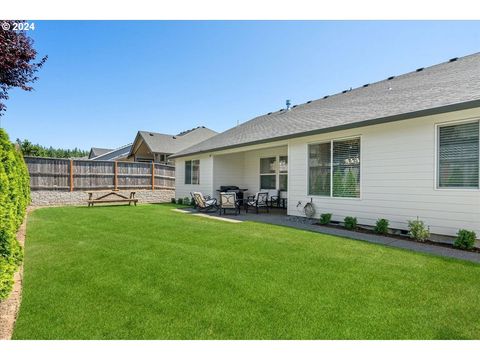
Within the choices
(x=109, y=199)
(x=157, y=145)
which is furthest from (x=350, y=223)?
(x=157, y=145)

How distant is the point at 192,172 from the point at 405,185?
37.5ft

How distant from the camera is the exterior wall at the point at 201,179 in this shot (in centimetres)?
1434

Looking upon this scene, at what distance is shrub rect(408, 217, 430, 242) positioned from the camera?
6164mm

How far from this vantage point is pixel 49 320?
2.78 m

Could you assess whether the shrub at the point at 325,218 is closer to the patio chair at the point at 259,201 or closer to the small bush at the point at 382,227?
the small bush at the point at 382,227

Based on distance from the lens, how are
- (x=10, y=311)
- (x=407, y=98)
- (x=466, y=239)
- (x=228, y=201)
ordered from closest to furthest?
(x=10, y=311), (x=466, y=239), (x=407, y=98), (x=228, y=201)

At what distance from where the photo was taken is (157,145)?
25031 mm

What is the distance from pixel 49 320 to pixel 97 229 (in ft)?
17.0

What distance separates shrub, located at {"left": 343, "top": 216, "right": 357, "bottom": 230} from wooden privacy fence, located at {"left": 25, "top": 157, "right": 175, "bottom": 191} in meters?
13.8

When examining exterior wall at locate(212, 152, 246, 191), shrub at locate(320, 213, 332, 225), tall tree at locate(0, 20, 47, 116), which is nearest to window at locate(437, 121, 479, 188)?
shrub at locate(320, 213, 332, 225)

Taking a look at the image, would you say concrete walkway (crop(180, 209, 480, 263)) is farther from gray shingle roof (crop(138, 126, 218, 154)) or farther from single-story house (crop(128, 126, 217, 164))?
gray shingle roof (crop(138, 126, 218, 154))

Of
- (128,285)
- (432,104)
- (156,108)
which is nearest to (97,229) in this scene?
(128,285)

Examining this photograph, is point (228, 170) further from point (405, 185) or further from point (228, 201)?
point (405, 185)

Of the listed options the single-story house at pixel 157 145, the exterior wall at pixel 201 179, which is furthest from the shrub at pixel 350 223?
the single-story house at pixel 157 145
